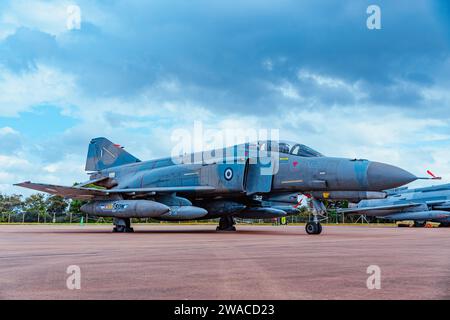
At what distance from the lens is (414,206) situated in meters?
34.7

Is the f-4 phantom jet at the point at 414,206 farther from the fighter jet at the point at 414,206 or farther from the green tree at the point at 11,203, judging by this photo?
the green tree at the point at 11,203

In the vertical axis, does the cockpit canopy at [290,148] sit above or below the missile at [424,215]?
above

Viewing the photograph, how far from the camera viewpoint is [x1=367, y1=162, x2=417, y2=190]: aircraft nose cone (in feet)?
40.5

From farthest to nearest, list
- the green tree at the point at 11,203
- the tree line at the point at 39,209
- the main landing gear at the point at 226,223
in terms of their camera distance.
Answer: the green tree at the point at 11,203, the tree line at the point at 39,209, the main landing gear at the point at 226,223

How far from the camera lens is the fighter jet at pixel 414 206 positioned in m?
34.2

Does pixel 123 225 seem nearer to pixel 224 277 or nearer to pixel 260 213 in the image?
pixel 260 213

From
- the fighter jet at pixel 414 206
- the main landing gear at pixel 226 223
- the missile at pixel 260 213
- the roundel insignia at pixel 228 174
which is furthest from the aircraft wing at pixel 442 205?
the roundel insignia at pixel 228 174

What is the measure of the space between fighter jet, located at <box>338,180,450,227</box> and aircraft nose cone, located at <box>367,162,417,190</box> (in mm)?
22908

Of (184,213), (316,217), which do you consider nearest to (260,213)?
(184,213)

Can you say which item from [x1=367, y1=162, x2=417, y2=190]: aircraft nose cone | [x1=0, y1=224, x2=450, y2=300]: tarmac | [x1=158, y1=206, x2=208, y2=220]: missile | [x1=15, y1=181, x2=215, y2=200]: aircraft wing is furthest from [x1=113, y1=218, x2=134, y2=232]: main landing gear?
[x1=0, y1=224, x2=450, y2=300]: tarmac

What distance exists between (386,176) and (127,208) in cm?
920
